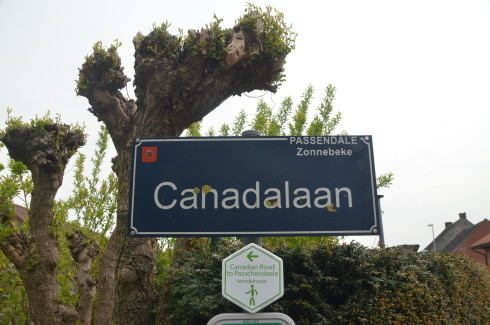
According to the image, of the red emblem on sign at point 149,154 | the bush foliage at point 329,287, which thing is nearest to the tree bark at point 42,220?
the bush foliage at point 329,287

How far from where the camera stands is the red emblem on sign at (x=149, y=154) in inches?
93.8

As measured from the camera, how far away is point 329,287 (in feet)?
11.6

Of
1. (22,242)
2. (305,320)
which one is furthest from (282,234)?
(22,242)

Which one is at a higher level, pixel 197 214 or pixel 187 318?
pixel 197 214

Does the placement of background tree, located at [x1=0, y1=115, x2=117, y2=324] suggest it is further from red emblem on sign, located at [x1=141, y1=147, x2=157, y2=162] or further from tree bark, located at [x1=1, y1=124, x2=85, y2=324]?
red emblem on sign, located at [x1=141, y1=147, x2=157, y2=162]

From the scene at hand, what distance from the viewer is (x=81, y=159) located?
862 centimetres

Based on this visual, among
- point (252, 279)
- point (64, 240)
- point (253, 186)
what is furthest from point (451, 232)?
point (252, 279)

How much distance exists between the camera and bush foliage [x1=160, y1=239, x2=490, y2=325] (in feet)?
11.2

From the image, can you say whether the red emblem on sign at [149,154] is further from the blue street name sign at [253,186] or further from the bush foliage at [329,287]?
the bush foliage at [329,287]

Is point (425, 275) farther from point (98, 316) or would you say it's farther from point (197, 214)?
point (98, 316)

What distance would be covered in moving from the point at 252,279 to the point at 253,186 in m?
0.57

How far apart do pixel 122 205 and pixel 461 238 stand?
43615 millimetres

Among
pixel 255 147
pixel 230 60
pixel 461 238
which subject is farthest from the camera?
pixel 461 238

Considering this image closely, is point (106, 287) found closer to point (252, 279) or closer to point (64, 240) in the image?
point (64, 240)
